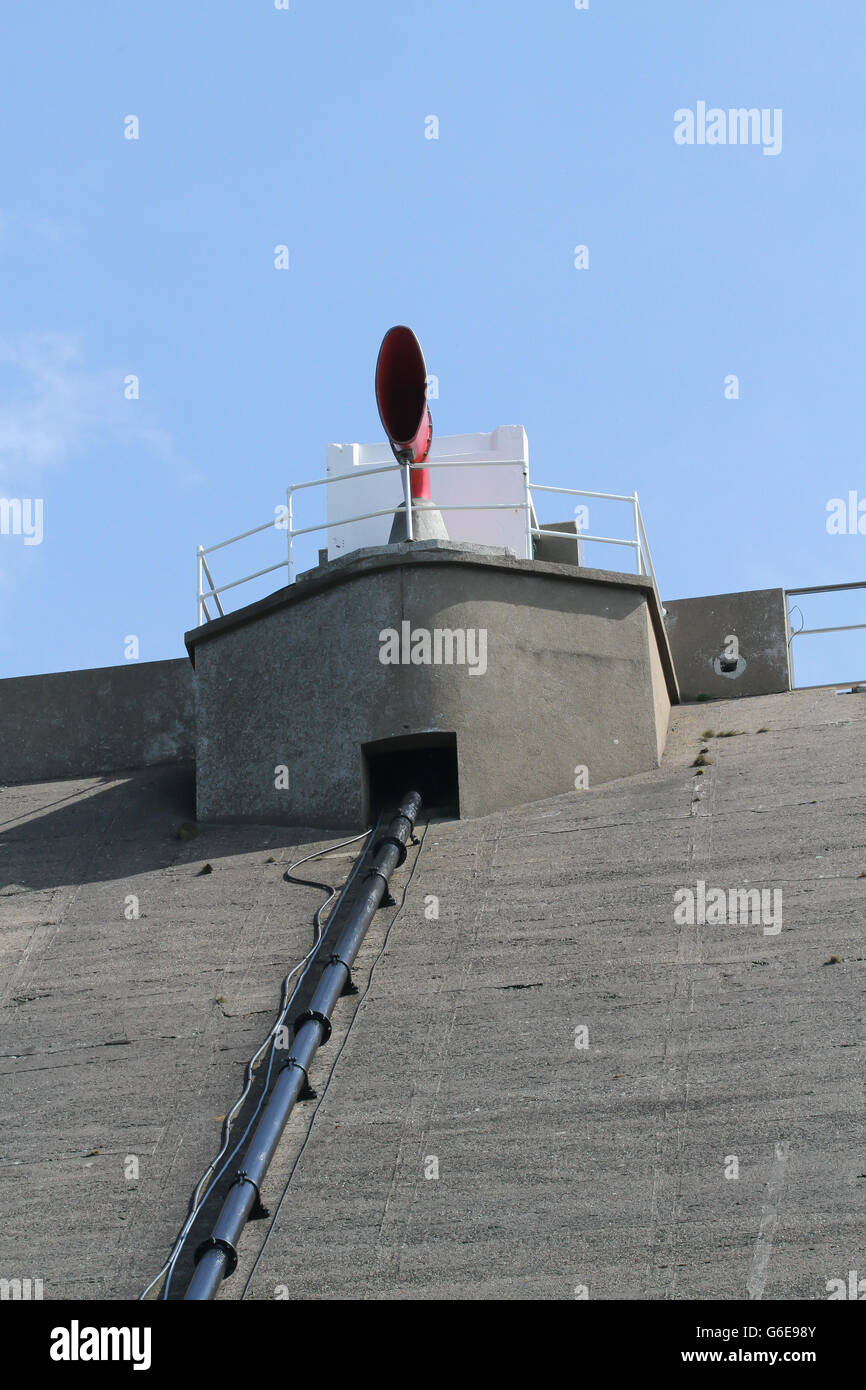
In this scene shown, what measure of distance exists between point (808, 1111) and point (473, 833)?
5.06 meters

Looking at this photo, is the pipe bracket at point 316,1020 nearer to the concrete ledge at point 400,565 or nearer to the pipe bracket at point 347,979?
the pipe bracket at point 347,979

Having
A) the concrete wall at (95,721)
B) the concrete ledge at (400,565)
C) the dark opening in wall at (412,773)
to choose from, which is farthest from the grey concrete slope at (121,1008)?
the concrete ledge at (400,565)

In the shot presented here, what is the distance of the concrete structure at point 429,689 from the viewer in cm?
1362

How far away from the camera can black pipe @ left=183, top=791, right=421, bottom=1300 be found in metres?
7.74

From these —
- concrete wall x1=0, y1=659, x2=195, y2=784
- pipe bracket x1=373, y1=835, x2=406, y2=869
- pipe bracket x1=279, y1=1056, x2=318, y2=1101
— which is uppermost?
concrete wall x1=0, y1=659, x2=195, y2=784

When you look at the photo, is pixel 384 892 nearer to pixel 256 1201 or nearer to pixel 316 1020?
pixel 316 1020

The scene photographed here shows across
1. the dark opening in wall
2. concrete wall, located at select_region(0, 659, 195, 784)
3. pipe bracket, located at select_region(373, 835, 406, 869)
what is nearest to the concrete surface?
pipe bracket, located at select_region(373, 835, 406, 869)

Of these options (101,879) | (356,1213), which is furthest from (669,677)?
(356,1213)

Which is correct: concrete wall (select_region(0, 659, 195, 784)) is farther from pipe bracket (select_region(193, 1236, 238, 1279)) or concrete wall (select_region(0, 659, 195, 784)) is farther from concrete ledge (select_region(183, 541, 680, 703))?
pipe bracket (select_region(193, 1236, 238, 1279))

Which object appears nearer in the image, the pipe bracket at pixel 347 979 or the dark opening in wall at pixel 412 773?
the pipe bracket at pixel 347 979

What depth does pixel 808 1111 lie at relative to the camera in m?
8.20

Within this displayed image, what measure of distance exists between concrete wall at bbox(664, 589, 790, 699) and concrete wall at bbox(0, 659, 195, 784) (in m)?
4.92

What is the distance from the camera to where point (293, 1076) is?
9211 millimetres

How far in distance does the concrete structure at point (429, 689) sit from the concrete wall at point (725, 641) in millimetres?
2589
